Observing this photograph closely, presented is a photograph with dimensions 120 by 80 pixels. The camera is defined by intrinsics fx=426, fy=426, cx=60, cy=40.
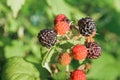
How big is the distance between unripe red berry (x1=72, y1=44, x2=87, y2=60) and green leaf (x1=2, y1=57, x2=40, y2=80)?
14.4 inches

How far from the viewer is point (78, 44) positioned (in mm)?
3217

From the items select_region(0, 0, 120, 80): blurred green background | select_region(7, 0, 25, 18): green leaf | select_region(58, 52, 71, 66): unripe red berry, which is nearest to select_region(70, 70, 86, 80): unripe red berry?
select_region(58, 52, 71, 66): unripe red berry

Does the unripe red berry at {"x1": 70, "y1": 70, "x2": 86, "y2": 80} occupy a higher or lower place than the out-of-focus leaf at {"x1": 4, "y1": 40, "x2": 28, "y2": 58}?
higher

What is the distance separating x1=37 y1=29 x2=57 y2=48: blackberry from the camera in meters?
3.22

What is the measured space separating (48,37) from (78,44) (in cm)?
24

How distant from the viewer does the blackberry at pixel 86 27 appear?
128 inches

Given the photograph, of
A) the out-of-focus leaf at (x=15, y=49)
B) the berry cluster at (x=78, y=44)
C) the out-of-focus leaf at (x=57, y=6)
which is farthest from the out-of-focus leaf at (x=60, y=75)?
the out-of-focus leaf at (x=15, y=49)

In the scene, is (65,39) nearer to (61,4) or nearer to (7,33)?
(61,4)

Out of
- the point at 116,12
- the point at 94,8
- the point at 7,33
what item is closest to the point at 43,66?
the point at 7,33

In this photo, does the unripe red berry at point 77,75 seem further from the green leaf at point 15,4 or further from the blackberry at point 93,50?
the green leaf at point 15,4

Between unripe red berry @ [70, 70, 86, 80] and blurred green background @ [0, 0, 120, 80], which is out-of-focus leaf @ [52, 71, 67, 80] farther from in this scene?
blurred green background @ [0, 0, 120, 80]

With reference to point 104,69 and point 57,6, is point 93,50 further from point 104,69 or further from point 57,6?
point 104,69

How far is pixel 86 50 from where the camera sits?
320 cm

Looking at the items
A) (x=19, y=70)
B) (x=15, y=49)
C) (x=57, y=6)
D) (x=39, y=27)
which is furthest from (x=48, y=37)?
(x=39, y=27)
